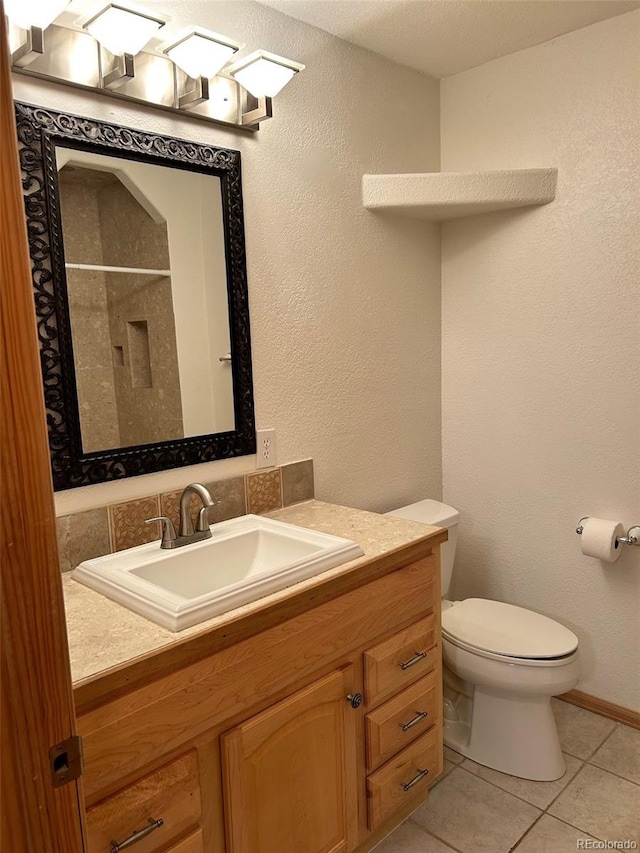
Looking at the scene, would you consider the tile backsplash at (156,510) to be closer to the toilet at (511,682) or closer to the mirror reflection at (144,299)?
the mirror reflection at (144,299)


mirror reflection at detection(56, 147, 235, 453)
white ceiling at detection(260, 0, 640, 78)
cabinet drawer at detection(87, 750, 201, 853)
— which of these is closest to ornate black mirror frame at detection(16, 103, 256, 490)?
mirror reflection at detection(56, 147, 235, 453)

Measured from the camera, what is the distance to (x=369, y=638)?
160 cm

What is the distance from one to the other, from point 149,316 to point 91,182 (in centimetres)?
35

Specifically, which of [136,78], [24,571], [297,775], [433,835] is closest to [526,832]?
[433,835]

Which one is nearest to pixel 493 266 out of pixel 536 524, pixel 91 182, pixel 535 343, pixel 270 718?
pixel 535 343

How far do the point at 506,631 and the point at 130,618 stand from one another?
1328 mm

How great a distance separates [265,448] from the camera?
1986mm

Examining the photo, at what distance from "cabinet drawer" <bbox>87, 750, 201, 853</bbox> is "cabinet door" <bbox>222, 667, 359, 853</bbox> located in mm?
86

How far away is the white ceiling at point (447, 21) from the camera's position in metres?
1.93

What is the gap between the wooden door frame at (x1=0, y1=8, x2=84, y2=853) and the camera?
0.59 meters

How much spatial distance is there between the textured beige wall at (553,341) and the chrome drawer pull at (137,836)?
173cm

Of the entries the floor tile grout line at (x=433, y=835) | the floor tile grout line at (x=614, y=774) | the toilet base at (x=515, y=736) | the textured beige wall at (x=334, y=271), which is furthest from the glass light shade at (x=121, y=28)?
the floor tile grout line at (x=614, y=774)

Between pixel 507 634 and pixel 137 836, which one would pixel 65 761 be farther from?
pixel 507 634

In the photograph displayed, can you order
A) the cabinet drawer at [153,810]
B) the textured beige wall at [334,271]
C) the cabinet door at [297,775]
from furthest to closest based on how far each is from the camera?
the textured beige wall at [334,271], the cabinet door at [297,775], the cabinet drawer at [153,810]
